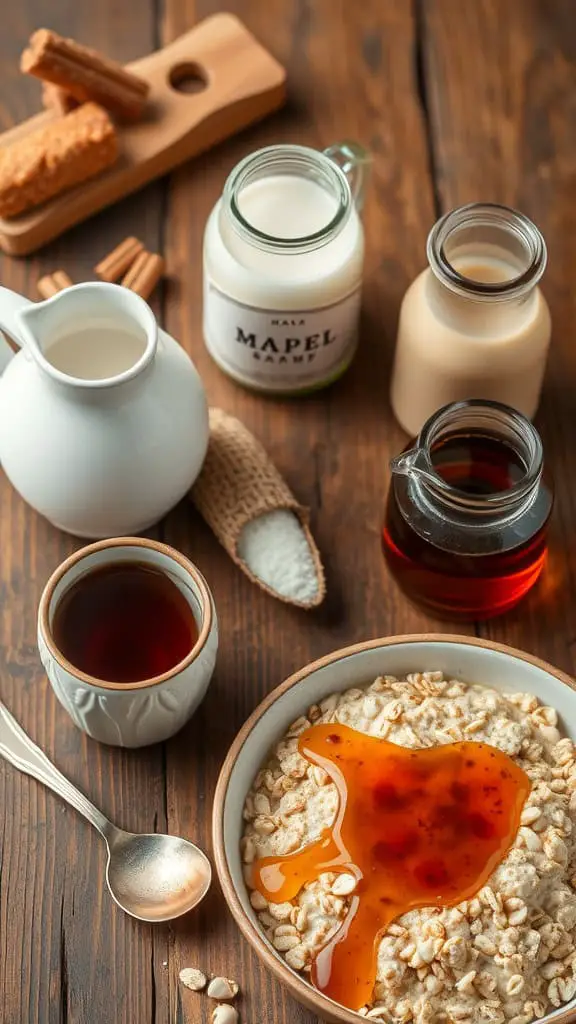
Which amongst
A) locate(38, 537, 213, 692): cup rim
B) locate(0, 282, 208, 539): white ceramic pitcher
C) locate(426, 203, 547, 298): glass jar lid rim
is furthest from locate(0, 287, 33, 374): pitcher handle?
locate(426, 203, 547, 298): glass jar lid rim

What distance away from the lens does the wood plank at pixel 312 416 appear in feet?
4.45

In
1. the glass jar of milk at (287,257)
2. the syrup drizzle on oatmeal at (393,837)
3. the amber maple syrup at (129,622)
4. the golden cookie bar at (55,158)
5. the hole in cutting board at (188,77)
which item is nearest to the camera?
the syrup drizzle on oatmeal at (393,837)

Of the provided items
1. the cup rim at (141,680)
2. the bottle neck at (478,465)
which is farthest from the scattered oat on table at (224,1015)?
the bottle neck at (478,465)

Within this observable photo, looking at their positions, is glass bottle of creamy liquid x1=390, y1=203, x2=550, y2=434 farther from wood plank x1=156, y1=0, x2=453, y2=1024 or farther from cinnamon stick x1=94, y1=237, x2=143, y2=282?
cinnamon stick x1=94, y1=237, x2=143, y2=282

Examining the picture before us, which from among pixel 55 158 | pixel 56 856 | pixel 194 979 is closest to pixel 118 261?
pixel 55 158

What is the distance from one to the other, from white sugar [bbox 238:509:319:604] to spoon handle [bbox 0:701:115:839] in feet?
1.00

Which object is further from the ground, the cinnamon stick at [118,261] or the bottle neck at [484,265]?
the bottle neck at [484,265]

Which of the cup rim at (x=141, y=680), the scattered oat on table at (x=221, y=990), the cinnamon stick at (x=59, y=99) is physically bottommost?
the scattered oat on table at (x=221, y=990)

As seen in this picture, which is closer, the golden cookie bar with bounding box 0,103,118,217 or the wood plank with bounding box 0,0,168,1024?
the wood plank with bounding box 0,0,168,1024

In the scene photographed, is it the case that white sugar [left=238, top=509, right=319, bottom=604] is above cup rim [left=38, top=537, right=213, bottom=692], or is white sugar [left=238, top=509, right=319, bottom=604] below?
below

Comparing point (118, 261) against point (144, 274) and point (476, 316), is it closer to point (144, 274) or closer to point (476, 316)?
point (144, 274)

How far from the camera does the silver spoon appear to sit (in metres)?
1.27

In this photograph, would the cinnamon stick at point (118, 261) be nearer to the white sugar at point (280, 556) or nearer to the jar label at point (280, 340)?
the jar label at point (280, 340)

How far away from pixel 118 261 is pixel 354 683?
2.09 feet
